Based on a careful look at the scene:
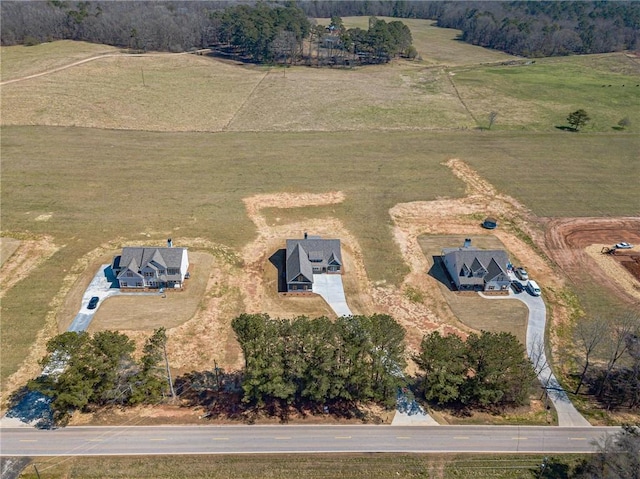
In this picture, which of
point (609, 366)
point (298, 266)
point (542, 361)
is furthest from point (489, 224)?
point (298, 266)

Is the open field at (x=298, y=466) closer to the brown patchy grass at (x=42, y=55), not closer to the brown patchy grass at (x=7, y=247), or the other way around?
the brown patchy grass at (x=7, y=247)

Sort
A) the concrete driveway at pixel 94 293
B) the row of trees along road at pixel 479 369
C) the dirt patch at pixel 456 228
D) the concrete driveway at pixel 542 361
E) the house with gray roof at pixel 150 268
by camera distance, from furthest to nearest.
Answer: the dirt patch at pixel 456 228 < the house with gray roof at pixel 150 268 < the concrete driveway at pixel 94 293 < the concrete driveway at pixel 542 361 < the row of trees along road at pixel 479 369

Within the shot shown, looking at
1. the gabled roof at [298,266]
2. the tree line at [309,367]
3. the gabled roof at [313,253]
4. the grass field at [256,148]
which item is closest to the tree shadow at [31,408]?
the tree line at [309,367]

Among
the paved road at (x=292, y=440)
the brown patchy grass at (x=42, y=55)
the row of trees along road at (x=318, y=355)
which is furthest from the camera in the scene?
the brown patchy grass at (x=42, y=55)

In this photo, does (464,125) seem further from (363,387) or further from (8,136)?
(8,136)

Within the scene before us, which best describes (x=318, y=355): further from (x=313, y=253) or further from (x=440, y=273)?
(x=440, y=273)

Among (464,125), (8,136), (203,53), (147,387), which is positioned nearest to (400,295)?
(147,387)
